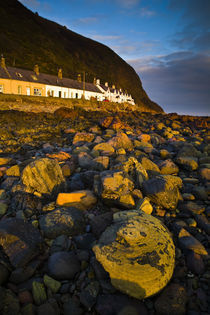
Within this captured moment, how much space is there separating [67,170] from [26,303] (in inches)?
175

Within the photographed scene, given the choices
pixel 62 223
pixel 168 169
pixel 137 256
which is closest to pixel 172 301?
pixel 137 256

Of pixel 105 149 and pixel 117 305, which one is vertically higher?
pixel 105 149

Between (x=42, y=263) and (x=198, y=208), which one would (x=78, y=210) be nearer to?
(x=42, y=263)

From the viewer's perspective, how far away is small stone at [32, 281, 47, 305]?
238 cm

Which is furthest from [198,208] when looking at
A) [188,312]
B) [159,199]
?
[188,312]

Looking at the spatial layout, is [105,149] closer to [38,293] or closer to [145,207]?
[145,207]

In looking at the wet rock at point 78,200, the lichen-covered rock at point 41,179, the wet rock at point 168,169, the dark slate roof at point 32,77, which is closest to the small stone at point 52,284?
the wet rock at point 78,200

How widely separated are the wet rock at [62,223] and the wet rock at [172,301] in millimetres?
1870

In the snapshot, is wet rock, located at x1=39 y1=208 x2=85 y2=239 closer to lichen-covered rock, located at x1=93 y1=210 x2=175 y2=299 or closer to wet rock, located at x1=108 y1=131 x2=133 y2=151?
lichen-covered rock, located at x1=93 y1=210 x2=175 y2=299

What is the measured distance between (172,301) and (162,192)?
243 cm

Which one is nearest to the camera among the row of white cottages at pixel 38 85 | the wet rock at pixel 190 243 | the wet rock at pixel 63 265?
the wet rock at pixel 63 265

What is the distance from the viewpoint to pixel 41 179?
16.5 ft

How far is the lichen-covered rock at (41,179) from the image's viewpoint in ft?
16.3

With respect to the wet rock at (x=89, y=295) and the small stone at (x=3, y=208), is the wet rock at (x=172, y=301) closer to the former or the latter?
the wet rock at (x=89, y=295)
